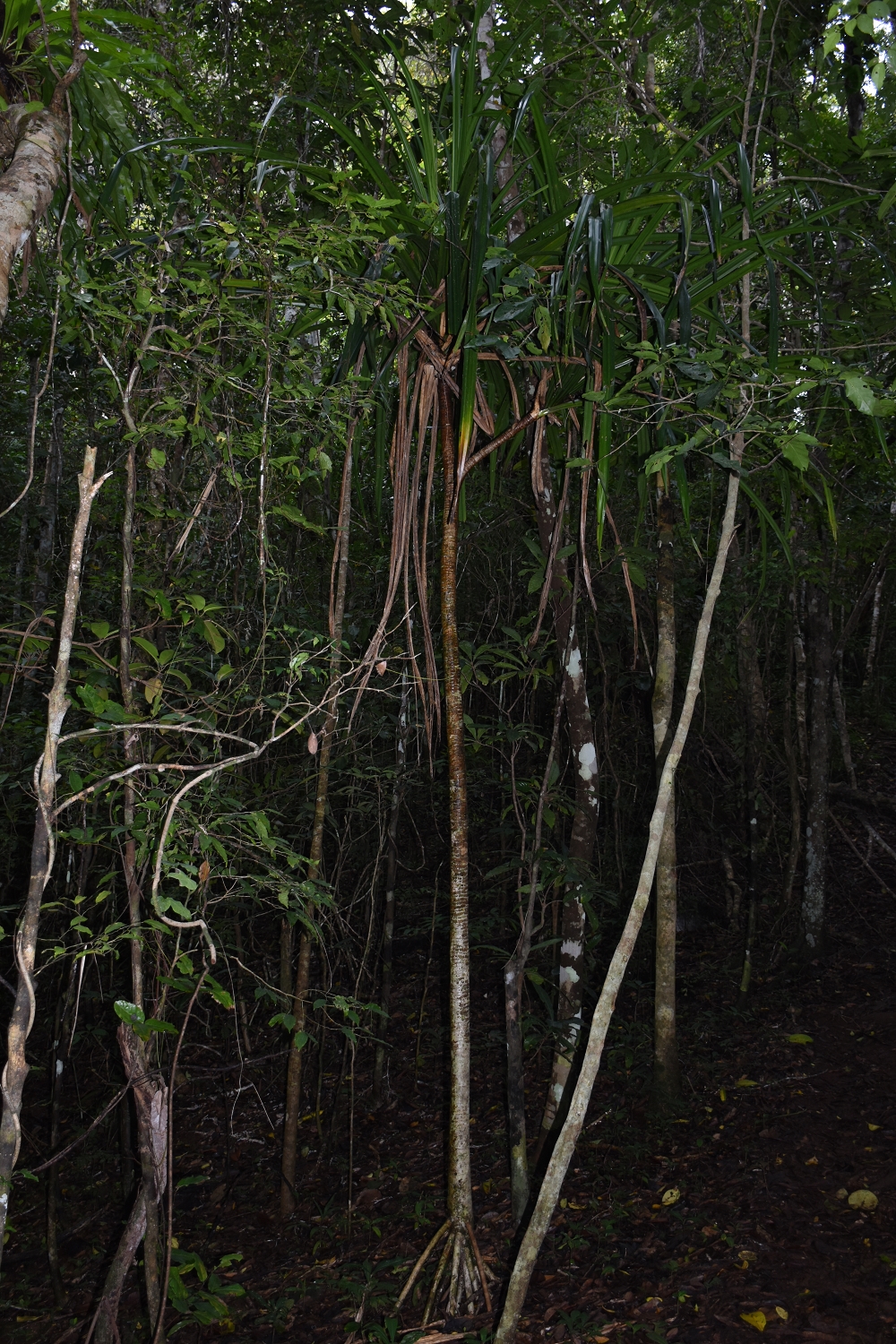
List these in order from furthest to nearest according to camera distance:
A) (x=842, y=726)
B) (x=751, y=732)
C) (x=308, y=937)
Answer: (x=842, y=726) < (x=751, y=732) < (x=308, y=937)

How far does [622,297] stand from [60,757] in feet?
5.85

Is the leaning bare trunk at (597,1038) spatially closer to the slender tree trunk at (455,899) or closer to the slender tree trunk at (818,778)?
the slender tree trunk at (455,899)

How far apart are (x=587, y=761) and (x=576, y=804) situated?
0.17m

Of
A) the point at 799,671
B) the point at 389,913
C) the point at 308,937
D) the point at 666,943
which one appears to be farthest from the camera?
the point at 799,671

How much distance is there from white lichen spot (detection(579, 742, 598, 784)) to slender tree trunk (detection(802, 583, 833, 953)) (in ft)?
6.45

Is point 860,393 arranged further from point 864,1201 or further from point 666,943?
point 864,1201

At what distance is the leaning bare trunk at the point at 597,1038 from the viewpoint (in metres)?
1.61

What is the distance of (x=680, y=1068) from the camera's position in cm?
→ 337

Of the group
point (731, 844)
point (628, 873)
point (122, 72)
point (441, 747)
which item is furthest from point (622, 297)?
point (731, 844)

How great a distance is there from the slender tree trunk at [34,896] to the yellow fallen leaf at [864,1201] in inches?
96.2

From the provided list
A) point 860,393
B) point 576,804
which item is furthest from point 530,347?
point 576,804

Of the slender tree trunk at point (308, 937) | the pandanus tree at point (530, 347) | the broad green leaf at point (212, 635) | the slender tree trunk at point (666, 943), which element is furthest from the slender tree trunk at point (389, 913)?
the broad green leaf at point (212, 635)

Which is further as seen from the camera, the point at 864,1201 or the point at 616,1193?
the point at 616,1193

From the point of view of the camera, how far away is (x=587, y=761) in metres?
2.72
